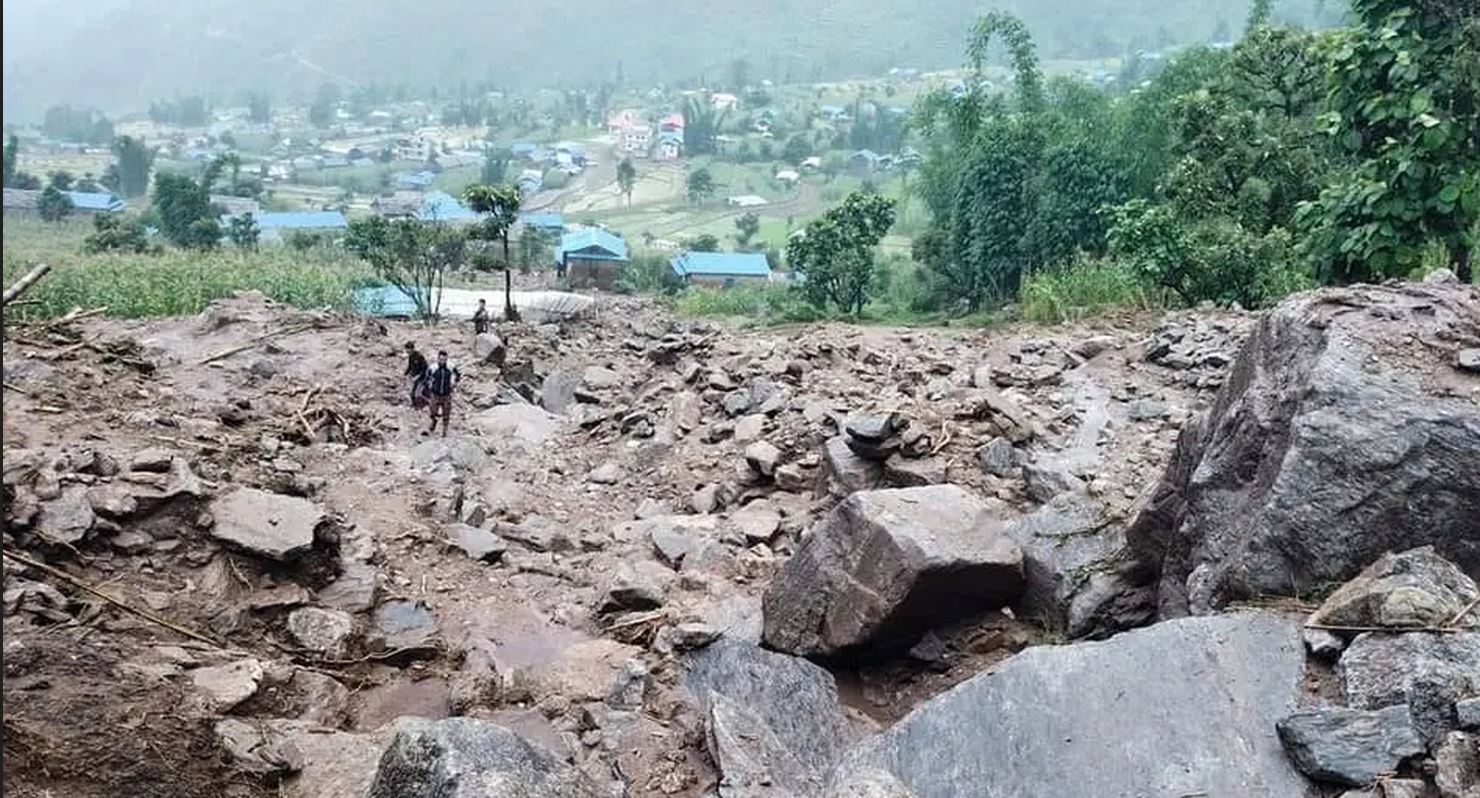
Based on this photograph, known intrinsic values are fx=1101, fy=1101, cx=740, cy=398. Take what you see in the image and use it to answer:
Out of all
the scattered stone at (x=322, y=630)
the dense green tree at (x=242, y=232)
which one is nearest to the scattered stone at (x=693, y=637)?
the scattered stone at (x=322, y=630)

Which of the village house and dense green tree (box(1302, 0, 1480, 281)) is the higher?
dense green tree (box(1302, 0, 1480, 281))

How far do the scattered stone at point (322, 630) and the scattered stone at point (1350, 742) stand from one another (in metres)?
5.17

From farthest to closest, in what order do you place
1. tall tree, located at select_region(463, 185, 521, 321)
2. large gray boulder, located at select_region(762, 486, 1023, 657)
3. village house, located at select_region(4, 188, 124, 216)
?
village house, located at select_region(4, 188, 124, 216) → tall tree, located at select_region(463, 185, 521, 321) → large gray boulder, located at select_region(762, 486, 1023, 657)

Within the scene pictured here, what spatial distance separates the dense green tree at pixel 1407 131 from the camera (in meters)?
7.61

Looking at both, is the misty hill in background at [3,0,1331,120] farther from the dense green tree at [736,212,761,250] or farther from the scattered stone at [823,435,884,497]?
the scattered stone at [823,435,884,497]

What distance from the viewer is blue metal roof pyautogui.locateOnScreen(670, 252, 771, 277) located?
39.5 metres

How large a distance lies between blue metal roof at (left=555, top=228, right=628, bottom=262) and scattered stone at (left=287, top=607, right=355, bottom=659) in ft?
102

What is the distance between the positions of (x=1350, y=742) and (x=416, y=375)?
42.0ft

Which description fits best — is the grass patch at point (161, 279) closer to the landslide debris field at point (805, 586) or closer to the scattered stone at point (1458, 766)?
the landslide debris field at point (805, 586)

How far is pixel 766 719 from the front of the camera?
18.5ft

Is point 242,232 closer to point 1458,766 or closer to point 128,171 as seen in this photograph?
point 128,171

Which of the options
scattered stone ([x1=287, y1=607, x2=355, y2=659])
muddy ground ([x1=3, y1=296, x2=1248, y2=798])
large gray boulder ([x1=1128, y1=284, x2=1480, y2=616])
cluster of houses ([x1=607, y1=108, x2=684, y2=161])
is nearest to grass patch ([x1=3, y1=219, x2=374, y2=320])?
muddy ground ([x1=3, y1=296, x2=1248, y2=798])

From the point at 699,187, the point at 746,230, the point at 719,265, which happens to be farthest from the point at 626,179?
the point at 719,265

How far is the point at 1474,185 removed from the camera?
755cm
